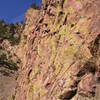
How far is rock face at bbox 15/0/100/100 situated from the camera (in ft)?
67.5

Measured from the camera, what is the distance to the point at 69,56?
901 inches

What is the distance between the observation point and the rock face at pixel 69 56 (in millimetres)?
20578

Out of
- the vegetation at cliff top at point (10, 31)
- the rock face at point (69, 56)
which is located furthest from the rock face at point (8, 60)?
the rock face at point (69, 56)

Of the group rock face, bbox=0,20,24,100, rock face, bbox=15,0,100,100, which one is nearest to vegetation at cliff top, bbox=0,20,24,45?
rock face, bbox=0,20,24,100

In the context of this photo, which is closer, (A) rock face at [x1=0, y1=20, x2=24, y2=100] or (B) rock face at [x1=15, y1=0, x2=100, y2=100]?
(B) rock face at [x1=15, y1=0, x2=100, y2=100]

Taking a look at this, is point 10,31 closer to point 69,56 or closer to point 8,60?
point 8,60

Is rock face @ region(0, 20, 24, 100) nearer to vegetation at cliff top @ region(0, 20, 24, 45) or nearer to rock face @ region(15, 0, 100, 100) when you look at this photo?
vegetation at cliff top @ region(0, 20, 24, 45)

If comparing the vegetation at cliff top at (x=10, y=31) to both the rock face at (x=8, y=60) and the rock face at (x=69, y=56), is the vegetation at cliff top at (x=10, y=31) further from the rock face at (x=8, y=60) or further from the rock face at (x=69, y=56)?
the rock face at (x=69, y=56)

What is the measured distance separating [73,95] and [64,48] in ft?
14.2

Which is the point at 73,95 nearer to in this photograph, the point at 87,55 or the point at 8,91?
the point at 87,55

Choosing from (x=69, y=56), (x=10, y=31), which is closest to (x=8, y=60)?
(x=10, y=31)

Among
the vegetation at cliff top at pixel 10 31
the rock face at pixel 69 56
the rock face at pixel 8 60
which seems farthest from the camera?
the vegetation at cliff top at pixel 10 31

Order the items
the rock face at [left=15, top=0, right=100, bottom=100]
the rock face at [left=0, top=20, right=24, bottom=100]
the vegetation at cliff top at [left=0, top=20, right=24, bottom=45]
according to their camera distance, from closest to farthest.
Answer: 1. the rock face at [left=15, top=0, right=100, bottom=100]
2. the rock face at [left=0, top=20, right=24, bottom=100]
3. the vegetation at cliff top at [left=0, top=20, right=24, bottom=45]

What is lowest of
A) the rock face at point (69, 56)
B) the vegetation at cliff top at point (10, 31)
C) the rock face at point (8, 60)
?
the rock face at point (69, 56)
